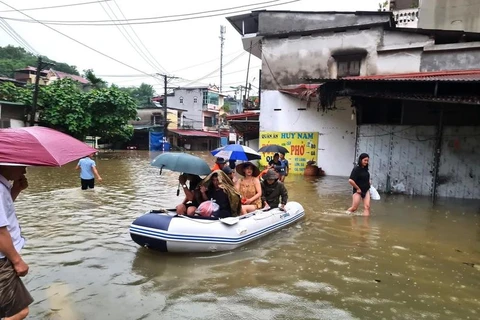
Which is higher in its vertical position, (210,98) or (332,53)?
(210,98)

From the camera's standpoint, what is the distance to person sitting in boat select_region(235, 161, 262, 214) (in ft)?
23.1

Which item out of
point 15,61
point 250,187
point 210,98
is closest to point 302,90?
point 250,187

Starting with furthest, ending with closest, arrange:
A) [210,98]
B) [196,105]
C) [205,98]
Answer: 1. [210,98]
2. [196,105]
3. [205,98]

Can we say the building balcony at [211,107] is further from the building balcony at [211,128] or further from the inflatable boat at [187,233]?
the inflatable boat at [187,233]

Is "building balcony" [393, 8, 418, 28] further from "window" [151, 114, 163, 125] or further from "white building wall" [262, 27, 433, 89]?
"window" [151, 114, 163, 125]

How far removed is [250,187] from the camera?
7215 millimetres

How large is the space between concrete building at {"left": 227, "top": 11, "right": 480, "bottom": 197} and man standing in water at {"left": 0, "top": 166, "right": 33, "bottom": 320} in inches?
446

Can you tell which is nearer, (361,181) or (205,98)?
(361,181)

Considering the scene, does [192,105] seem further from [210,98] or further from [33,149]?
[33,149]

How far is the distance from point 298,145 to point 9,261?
620 inches

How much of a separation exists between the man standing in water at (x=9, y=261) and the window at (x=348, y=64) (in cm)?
1546

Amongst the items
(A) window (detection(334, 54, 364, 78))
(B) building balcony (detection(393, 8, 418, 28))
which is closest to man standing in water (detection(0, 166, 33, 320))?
(A) window (detection(334, 54, 364, 78))

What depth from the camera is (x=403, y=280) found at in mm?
4891

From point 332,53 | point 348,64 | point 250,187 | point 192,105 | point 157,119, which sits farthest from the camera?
point 192,105
